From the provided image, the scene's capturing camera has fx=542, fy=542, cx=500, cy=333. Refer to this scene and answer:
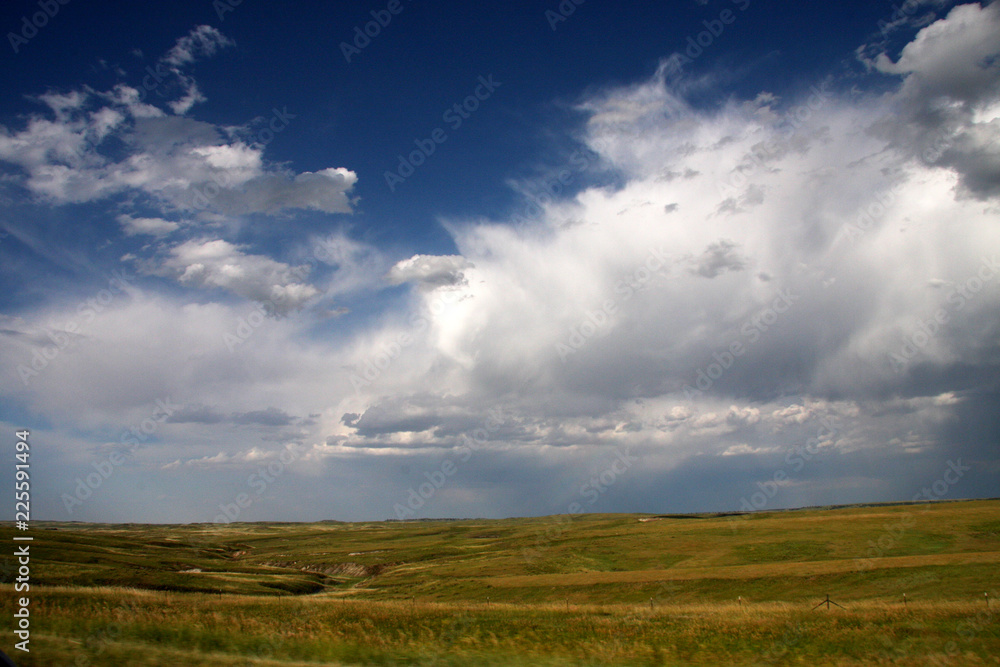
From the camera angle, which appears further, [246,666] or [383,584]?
[383,584]

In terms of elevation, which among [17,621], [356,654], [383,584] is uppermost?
[17,621]

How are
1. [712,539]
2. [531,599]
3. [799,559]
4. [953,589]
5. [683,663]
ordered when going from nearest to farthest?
[683,663] → [953,589] → [531,599] → [799,559] → [712,539]

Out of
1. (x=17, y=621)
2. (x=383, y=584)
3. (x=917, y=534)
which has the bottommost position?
(x=383, y=584)

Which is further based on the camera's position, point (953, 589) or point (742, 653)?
point (953, 589)

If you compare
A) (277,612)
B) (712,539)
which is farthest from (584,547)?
(277,612)

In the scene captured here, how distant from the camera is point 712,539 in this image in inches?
3484

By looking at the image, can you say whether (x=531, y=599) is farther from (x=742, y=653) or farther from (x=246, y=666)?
(x=246, y=666)

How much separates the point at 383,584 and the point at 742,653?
6336 cm

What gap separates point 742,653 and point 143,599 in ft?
115

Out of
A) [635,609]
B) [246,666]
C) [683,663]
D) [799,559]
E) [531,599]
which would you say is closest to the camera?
[246,666]

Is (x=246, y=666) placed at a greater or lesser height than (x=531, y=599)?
greater

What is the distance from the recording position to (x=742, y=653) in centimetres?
2619

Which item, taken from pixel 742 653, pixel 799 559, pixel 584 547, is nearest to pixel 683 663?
pixel 742 653

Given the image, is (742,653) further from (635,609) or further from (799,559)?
(799,559)
